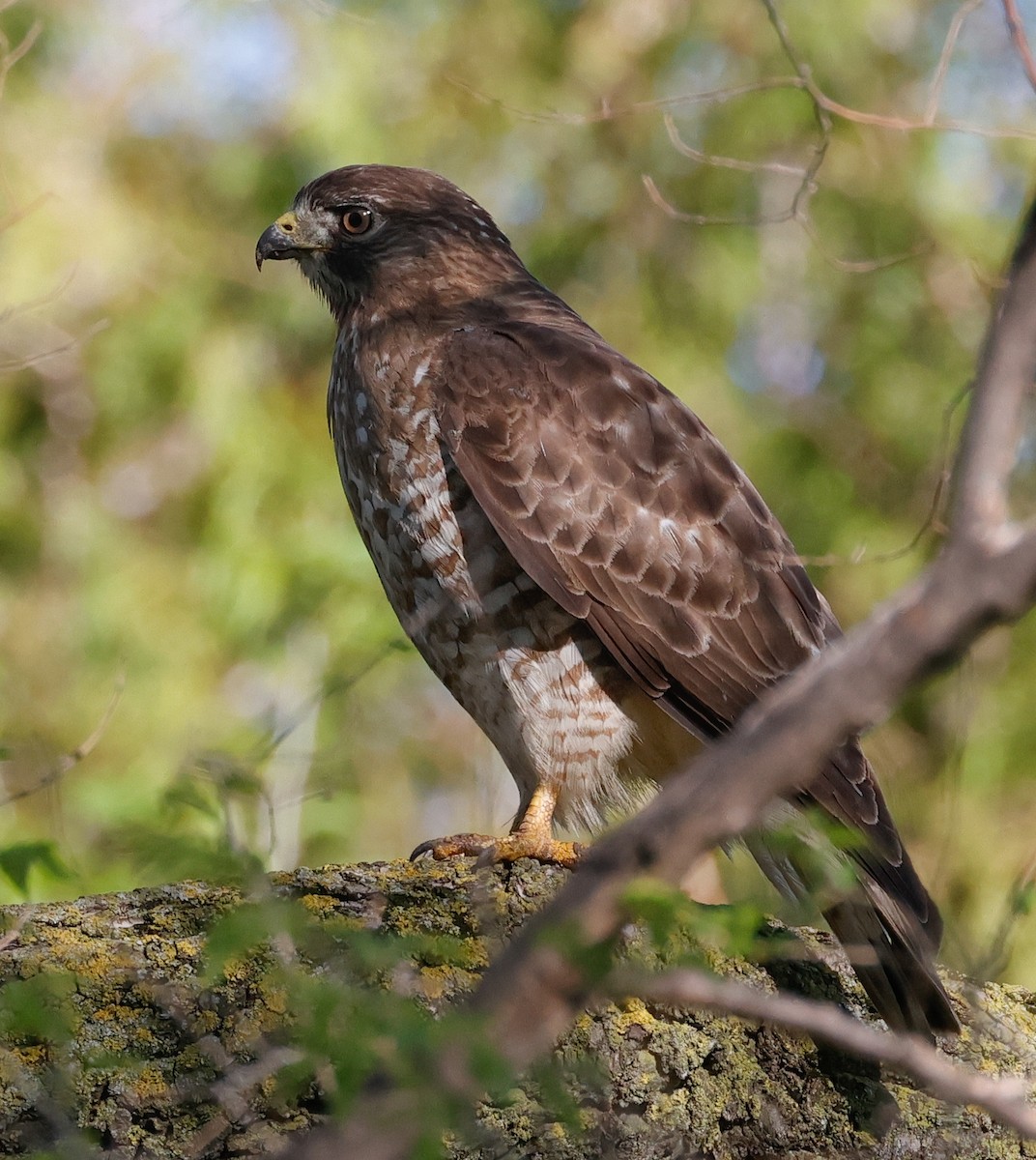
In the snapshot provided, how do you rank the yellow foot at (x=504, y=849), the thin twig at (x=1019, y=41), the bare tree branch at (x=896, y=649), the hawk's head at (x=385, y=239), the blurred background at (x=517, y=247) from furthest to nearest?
the blurred background at (x=517, y=247)
the hawk's head at (x=385, y=239)
the yellow foot at (x=504, y=849)
the thin twig at (x=1019, y=41)
the bare tree branch at (x=896, y=649)

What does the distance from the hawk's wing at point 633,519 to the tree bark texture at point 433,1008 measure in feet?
2.76

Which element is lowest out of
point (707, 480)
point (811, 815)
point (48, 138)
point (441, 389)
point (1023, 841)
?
point (1023, 841)

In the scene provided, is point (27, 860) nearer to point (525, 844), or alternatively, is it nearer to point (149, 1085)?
point (149, 1085)

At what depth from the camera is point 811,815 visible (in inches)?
81.7

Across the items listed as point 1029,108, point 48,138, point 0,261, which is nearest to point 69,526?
point 0,261

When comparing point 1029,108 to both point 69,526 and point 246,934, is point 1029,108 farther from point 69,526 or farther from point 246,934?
point 246,934

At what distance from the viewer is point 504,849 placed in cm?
335

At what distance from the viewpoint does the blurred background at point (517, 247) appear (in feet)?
20.1

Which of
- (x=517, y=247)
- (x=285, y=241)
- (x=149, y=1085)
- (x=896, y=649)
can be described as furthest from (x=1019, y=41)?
(x=517, y=247)

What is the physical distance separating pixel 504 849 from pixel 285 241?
188cm

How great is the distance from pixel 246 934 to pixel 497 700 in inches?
82.9

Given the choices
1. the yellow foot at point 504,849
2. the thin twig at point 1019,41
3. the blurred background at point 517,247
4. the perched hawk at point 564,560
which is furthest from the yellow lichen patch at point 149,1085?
the blurred background at point 517,247

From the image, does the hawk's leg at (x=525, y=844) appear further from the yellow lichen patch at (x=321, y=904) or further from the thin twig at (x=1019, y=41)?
the thin twig at (x=1019, y=41)

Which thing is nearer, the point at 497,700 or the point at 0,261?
the point at 497,700
